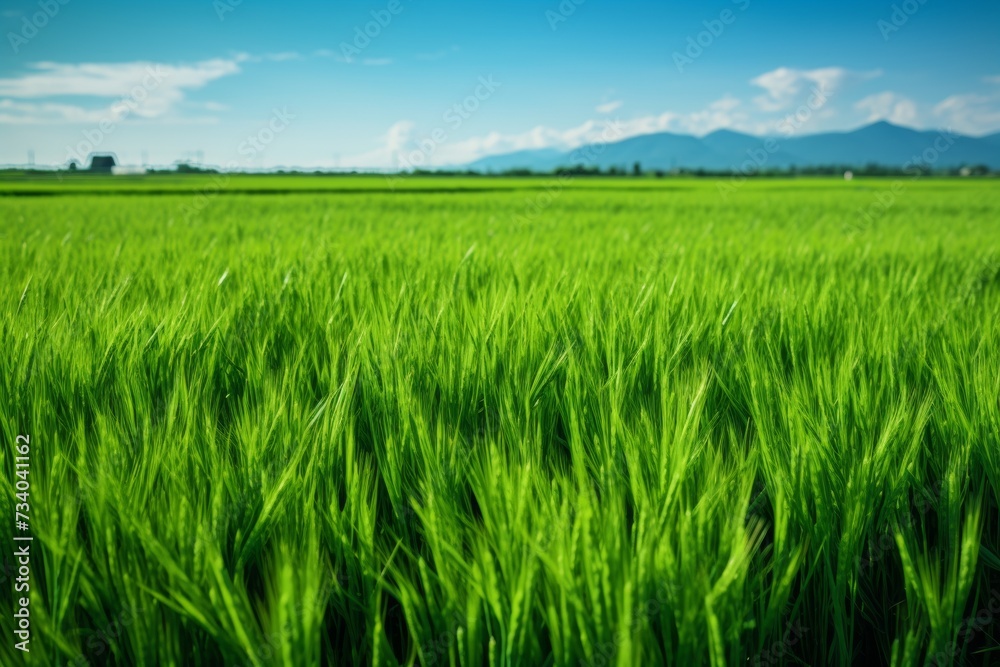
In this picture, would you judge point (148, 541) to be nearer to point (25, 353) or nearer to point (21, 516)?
point (21, 516)

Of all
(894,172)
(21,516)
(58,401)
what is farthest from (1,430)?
(894,172)

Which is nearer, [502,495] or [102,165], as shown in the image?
[502,495]

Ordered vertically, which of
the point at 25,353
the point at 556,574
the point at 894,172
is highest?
the point at 894,172

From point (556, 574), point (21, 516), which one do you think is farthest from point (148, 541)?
point (556, 574)

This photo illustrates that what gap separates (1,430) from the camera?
1.06m

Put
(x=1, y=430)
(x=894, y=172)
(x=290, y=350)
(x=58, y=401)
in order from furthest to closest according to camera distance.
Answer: (x=894, y=172) → (x=290, y=350) → (x=58, y=401) → (x=1, y=430)

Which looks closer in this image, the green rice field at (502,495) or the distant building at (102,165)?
the green rice field at (502,495)

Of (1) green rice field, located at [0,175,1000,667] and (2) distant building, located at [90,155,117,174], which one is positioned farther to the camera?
(2) distant building, located at [90,155,117,174]

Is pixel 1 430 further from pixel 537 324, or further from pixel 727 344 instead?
pixel 727 344

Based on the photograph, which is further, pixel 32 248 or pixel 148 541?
pixel 32 248

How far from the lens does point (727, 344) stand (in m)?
1.48

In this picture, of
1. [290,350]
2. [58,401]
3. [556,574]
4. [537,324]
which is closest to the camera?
[556,574]

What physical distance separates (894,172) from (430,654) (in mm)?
63794

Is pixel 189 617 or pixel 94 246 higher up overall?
pixel 94 246
